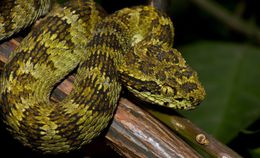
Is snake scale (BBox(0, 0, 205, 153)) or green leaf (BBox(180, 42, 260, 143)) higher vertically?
snake scale (BBox(0, 0, 205, 153))

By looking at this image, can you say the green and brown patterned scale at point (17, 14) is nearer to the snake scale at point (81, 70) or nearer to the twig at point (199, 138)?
the snake scale at point (81, 70)

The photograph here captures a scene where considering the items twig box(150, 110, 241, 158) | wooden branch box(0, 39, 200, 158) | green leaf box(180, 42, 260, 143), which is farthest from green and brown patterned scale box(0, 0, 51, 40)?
green leaf box(180, 42, 260, 143)

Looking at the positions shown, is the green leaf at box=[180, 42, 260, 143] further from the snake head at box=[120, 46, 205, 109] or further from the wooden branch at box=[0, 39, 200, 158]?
the wooden branch at box=[0, 39, 200, 158]

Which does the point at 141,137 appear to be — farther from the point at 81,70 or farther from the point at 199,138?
the point at 81,70

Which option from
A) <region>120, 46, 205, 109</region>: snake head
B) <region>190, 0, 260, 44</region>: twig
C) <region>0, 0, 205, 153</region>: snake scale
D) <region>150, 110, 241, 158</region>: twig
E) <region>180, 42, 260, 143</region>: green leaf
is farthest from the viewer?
<region>190, 0, 260, 44</region>: twig

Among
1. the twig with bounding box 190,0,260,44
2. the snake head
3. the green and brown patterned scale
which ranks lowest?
the twig with bounding box 190,0,260,44

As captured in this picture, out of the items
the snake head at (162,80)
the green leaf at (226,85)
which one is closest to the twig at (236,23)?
the green leaf at (226,85)
